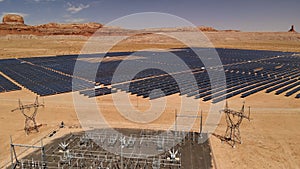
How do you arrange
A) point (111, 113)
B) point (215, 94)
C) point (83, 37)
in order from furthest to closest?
point (83, 37) < point (215, 94) < point (111, 113)

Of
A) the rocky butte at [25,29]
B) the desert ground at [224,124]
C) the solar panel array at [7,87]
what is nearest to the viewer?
the desert ground at [224,124]

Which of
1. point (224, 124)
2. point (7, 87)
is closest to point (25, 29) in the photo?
point (7, 87)

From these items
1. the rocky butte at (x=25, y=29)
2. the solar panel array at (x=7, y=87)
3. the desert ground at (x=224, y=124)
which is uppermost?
the rocky butte at (x=25, y=29)

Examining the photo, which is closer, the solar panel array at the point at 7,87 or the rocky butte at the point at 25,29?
the solar panel array at the point at 7,87

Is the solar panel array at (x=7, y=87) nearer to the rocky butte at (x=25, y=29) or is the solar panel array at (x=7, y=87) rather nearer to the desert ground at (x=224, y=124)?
the desert ground at (x=224, y=124)

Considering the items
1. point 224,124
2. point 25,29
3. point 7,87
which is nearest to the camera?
point 224,124

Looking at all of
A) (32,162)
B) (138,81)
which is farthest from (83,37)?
(32,162)

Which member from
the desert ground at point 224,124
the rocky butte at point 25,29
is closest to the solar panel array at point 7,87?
the desert ground at point 224,124

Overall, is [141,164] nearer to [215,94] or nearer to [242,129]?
[242,129]

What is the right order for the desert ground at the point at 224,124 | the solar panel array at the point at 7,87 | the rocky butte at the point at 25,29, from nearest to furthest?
the desert ground at the point at 224,124, the solar panel array at the point at 7,87, the rocky butte at the point at 25,29

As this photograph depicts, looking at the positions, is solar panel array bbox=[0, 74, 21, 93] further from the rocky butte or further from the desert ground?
the rocky butte

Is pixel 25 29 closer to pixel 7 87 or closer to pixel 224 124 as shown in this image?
pixel 7 87

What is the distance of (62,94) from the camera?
93.4 feet

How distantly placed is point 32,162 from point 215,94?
19.7 meters
